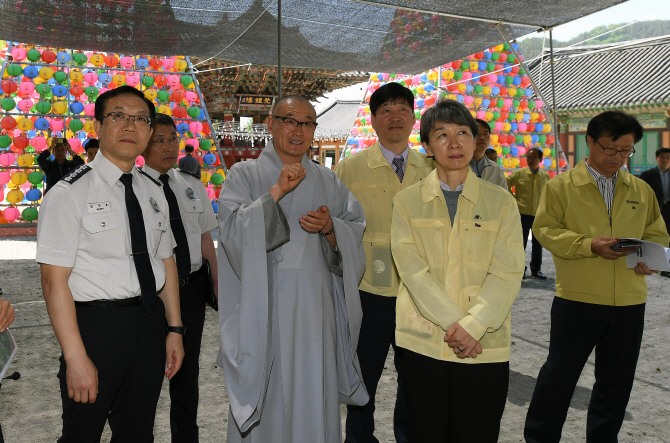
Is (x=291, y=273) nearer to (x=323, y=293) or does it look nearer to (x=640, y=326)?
(x=323, y=293)

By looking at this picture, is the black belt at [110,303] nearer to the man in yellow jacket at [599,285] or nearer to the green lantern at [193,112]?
the man in yellow jacket at [599,285]

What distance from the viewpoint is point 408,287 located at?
6.95ft

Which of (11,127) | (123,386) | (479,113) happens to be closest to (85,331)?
(123,386)

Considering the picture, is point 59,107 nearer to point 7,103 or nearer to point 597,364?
point 7,103

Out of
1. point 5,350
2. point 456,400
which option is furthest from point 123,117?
point 456,400

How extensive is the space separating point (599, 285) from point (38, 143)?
11112 millimetres

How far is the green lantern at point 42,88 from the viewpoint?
11008mm

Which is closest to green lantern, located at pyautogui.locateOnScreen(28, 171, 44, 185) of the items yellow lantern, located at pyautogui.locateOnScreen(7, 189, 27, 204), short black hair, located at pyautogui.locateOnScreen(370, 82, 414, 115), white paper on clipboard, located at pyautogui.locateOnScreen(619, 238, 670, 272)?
yellow lantern, located at pyautogui.locateOnScreen(7, 189, 27, 204)

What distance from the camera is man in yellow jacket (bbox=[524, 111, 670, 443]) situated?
8.67 feet

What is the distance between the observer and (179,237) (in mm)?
2818

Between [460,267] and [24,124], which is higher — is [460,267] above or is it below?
below

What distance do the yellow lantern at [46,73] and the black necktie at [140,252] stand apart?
1083 centimetres

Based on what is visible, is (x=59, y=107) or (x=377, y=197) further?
(x=59, y=107)

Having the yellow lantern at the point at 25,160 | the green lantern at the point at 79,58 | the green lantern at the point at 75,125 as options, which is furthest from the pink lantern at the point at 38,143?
the green lantern at the point at 79,58
